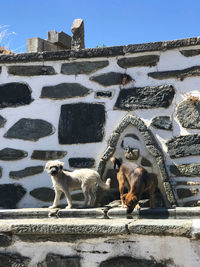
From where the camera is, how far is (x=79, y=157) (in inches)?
193

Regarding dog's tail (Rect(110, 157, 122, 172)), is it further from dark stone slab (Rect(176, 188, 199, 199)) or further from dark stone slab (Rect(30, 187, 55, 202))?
dark stone slab (Rect(30, 187, 55, 202))

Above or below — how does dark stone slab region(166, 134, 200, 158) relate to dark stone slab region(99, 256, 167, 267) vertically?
above

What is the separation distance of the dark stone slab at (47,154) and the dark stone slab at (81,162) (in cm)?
13

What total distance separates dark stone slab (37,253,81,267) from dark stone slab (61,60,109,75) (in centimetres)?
244

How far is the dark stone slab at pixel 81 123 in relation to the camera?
4.86 meters

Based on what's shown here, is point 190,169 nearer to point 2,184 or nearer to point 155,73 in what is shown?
point 155,73

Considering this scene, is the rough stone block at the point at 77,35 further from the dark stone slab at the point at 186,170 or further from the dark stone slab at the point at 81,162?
the dark stone slab at the point at 186,170

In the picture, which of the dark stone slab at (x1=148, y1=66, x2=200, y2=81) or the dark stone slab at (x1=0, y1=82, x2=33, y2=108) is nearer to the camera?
the dark stone slab at (x1=148, y1=66, x2=200, y2=81)

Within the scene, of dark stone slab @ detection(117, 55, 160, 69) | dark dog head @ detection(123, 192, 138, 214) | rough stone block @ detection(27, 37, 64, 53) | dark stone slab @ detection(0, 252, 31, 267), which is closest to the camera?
dark stone slab @ detection(0, 252, 31, 267)

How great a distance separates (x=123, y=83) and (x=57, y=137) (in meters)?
1.00

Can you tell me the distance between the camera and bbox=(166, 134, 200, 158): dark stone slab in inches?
177

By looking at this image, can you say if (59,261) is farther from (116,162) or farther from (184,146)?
(184,146)

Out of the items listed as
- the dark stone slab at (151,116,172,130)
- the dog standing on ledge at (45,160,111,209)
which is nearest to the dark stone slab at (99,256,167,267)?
the dog standing on ledge at (45,160,111,209)

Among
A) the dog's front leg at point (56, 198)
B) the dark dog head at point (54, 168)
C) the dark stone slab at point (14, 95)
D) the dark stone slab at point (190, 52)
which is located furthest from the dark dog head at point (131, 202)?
the dark stone slab at point (14, 95)
